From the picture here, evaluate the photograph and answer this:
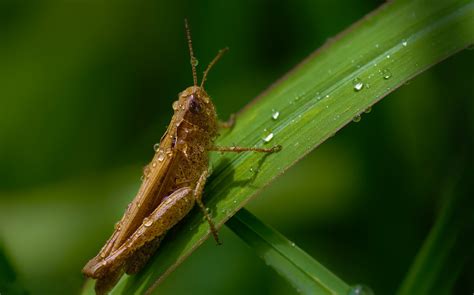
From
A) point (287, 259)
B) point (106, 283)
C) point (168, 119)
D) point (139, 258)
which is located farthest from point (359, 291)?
point (168, 119)

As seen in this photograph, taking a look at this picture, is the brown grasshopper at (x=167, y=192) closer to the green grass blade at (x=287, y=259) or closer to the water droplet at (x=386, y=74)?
the green grass blade at (x=287, y=259)

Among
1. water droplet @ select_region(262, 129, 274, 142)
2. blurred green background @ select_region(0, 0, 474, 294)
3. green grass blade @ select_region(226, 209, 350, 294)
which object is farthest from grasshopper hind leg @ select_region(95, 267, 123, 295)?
water droplet @ select_region(262, 129, 274, 142)

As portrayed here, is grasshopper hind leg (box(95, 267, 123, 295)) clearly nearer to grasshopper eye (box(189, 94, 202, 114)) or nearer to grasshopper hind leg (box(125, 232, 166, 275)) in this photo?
grasshopper hind leg (box(125, 232, 166, 275))

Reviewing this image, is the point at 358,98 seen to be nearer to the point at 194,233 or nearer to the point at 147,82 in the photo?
the point at 194,233

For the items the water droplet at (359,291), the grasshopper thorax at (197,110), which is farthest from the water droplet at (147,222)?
the water droplet at (359,291)

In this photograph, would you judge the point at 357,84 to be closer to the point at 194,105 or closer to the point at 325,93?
the point at 325,93

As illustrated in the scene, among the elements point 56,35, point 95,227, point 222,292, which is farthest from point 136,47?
point 222,292
